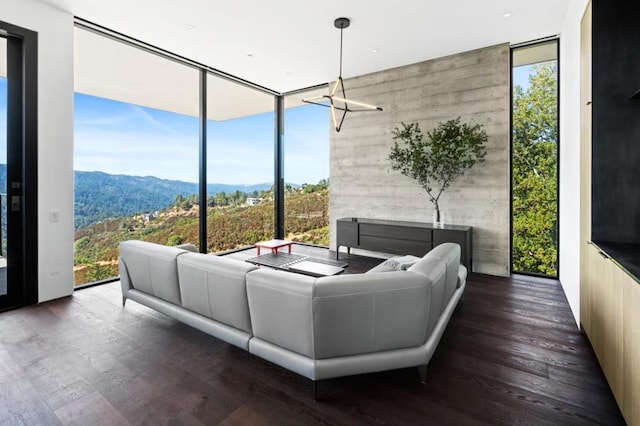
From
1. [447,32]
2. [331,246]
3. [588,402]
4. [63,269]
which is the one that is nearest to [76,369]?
[63,269]

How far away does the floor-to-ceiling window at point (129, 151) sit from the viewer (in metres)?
4.02

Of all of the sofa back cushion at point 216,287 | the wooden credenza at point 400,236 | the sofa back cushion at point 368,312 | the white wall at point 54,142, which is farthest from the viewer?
the wooden credenza at point 400,236

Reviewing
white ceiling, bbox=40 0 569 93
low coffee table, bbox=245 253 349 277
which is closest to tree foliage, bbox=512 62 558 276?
white ceiling, bbox=40 0 569 93

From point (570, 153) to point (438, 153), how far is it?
158 cm

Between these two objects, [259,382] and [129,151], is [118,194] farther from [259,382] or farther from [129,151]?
[259,382]

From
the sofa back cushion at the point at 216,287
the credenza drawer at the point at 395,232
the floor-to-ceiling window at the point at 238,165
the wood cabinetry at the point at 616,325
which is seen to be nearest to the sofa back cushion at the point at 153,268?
the sofa back cushion at the point at 216,287

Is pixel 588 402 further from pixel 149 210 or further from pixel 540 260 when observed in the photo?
pixel 149 210

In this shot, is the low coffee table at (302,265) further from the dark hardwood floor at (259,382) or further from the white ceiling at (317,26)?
the white ceiling at (317,26)

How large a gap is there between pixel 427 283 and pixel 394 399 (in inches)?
27.6

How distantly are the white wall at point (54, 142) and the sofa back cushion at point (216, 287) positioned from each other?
2.06 meters

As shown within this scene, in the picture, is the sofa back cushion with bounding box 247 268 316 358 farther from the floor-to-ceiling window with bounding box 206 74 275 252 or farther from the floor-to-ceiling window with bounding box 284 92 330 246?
the floor-to-ceiling window with bounding box 284 92 330 246

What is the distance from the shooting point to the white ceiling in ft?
11.2

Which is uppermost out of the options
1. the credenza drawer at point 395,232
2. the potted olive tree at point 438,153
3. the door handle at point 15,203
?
the potted olive tree at point 438,153

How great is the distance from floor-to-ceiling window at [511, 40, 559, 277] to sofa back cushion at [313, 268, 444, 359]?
3.33 meters
